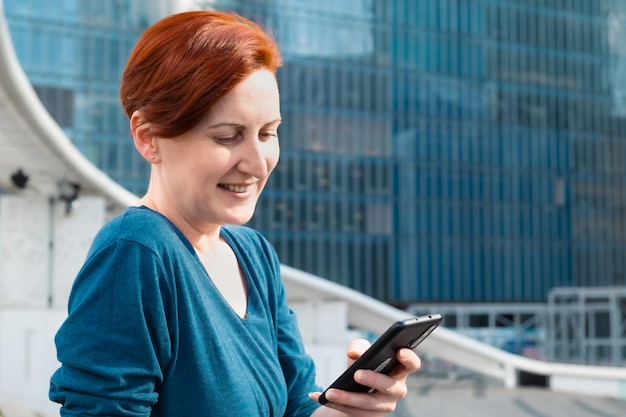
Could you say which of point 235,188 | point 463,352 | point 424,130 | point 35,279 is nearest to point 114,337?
point 235,188

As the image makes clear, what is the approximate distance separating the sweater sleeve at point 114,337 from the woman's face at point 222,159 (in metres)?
0.15

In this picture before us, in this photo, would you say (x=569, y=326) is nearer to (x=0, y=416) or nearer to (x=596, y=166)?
(x=596, y=166)

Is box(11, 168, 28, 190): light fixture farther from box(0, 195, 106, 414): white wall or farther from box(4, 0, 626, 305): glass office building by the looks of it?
box(4, 0, 626, 305): glass office building

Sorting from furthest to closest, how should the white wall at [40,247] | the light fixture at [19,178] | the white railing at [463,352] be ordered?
the white railing at [463,352]
the white wall at [40,247]
the light fixture at [19,178]

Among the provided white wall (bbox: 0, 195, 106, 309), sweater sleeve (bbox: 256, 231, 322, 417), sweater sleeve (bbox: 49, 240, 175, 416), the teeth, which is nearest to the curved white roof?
white wall (bbox: 0, 195, 106, 309)

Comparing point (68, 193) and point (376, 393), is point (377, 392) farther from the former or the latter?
point (68, 193)

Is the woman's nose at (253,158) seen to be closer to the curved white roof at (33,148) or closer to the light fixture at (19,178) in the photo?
the curved white roof at (33,148)

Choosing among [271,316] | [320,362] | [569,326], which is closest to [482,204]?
[569,326]

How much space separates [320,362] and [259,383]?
397 inches

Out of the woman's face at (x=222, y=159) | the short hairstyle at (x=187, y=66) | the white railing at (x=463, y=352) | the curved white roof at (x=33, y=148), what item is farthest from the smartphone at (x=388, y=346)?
the white railing at (x=463, y=352)

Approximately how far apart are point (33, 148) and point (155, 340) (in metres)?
7.16

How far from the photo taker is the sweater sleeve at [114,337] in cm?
116

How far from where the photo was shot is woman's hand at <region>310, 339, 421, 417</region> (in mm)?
1354

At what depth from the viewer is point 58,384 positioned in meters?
1.20
